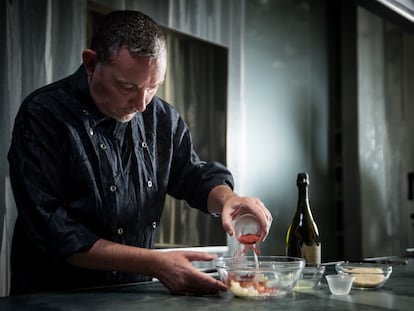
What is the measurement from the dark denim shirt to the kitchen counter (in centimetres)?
16

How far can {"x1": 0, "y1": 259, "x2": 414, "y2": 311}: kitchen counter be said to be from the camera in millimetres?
1221

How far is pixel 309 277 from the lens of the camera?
147 cm

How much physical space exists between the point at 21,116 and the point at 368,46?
331 centimetres

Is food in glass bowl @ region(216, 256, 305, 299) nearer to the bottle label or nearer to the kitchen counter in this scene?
the kitchen counter

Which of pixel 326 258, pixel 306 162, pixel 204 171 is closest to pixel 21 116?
pixel 204 171

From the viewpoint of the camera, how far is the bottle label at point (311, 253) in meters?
1.91

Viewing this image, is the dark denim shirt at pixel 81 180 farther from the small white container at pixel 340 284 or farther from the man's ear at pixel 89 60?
the small white container at pixel 340 284

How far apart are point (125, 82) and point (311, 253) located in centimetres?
83

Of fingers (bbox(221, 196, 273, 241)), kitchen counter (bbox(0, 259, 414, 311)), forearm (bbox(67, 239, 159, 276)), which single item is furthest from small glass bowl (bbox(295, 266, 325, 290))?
forearm (bbox(67, 239, 159, 276))

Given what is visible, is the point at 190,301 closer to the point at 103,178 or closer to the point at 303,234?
the point at 103,178

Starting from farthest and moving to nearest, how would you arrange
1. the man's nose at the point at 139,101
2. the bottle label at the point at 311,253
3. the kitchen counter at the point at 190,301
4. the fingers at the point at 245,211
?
the bottle label at the point at 311,253
the man's nose at the point at 139,101
the fingers at the point at 245,211
the kitchen counter at the point at 190,301

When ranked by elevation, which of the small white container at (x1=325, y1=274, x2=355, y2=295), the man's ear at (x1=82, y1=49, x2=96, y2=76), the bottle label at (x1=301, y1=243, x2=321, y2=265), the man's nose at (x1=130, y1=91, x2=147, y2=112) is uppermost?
the man's ear at (x1=82, y1=49, x2=96, y2=76)

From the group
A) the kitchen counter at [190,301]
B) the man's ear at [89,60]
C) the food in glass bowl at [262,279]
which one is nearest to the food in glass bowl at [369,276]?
the kitchen counter at [190,301]

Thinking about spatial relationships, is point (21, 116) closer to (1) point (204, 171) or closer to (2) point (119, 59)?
(2) point (119, 59)
